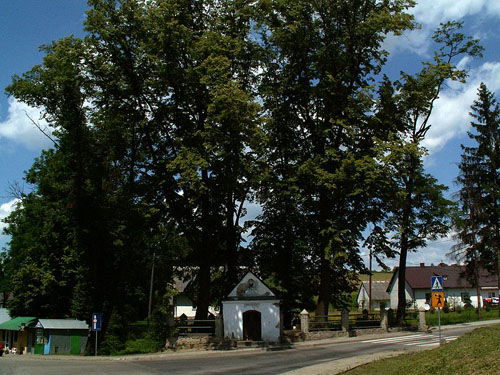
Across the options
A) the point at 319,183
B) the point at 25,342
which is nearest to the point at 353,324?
the point at 319,183

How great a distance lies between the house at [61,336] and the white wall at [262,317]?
14447mm

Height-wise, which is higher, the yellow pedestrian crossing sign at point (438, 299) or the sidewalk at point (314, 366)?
the yellow pedestrian crossing sign at point (438, 299)

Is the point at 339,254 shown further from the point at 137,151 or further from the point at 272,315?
the point at 137,151

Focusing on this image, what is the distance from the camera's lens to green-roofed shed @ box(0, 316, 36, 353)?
1465 inches

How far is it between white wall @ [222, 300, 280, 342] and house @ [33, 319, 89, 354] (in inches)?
569

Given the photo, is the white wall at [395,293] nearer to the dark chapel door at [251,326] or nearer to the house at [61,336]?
the dark chapel door at [251,326]

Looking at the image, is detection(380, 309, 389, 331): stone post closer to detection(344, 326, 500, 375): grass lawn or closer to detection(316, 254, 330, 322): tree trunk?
detection(316, 254, 330, 322): tree trunk

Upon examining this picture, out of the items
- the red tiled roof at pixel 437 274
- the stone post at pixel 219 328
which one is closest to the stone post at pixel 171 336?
the stone post at pixel 219 328

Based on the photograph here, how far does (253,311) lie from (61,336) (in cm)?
1674

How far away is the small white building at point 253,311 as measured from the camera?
25938 mm

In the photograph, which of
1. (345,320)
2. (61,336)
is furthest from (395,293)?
(61,336)

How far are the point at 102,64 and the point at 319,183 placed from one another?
14177 millimetres

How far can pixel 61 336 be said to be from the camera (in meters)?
34.3

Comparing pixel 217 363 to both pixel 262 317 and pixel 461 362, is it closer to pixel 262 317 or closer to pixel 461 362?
pixel 262 317
